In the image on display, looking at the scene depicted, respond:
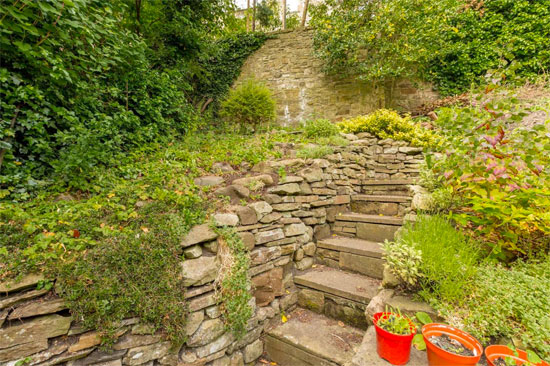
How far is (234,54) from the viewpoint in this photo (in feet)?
27.6

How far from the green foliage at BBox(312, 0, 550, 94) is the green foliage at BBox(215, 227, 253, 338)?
6.00 meters

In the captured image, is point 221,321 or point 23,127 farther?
point 23,127

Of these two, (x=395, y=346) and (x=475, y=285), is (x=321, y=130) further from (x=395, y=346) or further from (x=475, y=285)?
(x=395, y=346)

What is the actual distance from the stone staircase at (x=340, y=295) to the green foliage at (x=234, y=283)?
506 millimetres

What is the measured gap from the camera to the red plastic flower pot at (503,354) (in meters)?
1.16

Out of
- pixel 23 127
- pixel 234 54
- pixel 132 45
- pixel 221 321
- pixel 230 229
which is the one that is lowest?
pixel 221 321

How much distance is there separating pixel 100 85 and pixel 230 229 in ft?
8.98

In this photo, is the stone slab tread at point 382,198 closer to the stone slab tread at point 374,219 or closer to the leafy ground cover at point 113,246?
the stone slab tread at point 374,219

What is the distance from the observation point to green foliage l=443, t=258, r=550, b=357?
1.29 metres

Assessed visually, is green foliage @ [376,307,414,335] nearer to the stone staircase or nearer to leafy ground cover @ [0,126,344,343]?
the stone staircase

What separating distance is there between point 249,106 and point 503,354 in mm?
5226

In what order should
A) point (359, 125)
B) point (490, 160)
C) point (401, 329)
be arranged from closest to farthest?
point (401, 329) → point (490, 160) → point (359, 125)

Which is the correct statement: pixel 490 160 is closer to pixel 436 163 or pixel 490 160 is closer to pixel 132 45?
pixel 436 163

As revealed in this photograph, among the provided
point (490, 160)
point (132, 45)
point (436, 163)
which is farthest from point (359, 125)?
point (132, 45)
